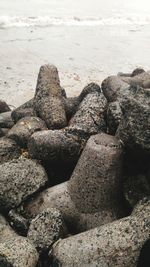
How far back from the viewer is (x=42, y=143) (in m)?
3.56

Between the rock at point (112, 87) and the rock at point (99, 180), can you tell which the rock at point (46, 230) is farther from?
the rock at point (112, 87)

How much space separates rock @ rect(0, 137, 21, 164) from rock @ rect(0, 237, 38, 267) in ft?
3.55

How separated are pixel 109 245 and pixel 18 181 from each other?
96cm

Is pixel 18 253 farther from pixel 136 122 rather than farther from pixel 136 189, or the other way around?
pixel 136 122

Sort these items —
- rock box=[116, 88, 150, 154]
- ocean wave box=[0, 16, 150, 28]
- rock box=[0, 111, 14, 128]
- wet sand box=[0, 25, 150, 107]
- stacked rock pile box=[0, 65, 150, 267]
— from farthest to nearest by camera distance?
ocean wave box=[0, 16, 150, 28] < wet sand box=[0, 25, 150, 107] < rock box=[0, 111, 14, 128] < rock box=[116, 88, 150, 154] < stacked rock pile box=[0, 65, 150, 267]

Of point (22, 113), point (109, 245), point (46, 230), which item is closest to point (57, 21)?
point (22, 113)

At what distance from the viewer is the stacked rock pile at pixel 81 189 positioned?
2.79m

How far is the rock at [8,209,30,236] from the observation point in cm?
323

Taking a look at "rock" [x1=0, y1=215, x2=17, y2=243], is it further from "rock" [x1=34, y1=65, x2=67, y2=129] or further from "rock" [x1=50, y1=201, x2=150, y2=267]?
"rock" [x1=34, y1=65, x2=67, y2=129]

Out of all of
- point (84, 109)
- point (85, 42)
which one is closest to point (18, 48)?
point (85, 42)

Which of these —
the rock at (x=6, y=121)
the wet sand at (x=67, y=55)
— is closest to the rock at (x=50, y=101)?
the rock at (x=6, y=121)

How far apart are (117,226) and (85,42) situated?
736 centimetres

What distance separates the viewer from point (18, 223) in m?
3.25

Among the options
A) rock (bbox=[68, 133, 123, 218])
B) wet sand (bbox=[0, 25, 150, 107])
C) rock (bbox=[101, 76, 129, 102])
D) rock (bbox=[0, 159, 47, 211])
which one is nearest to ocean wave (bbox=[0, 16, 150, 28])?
wet sand (bbox=[0, 25, 150, 107])
